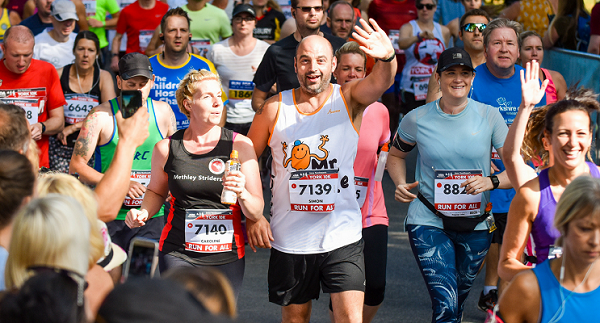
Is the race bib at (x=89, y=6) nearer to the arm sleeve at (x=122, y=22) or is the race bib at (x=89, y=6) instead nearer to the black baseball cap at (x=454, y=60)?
the arm sleeve at (x=122, y=22)

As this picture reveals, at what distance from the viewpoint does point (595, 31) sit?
7.12 metres

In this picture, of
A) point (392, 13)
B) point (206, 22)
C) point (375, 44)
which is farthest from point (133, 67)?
point (392, 13)

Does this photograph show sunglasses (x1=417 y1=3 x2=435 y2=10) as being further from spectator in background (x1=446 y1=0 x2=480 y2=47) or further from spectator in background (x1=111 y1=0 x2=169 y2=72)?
spectator in background (x1=111 y1=0 x2=169 y2=72)

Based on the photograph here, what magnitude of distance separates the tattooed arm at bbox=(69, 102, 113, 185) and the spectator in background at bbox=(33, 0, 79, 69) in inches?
133

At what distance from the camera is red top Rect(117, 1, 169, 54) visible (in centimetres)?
863

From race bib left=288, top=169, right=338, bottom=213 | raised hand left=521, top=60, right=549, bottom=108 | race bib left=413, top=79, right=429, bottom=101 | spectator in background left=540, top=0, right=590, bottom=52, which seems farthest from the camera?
race bib left=413, top=79, right=429, bottom=101

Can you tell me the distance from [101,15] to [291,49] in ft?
15.2

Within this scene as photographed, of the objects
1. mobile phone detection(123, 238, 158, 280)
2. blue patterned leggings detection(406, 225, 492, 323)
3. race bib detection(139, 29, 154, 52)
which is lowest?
blue patterned leggings detection(406, 225, 492, 323)

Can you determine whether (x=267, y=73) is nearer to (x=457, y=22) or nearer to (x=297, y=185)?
(x=297, y=185)

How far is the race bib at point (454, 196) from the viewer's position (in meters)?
4.18

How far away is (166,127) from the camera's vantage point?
15.6ft

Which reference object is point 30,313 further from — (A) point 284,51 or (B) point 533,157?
(A) point 284,51

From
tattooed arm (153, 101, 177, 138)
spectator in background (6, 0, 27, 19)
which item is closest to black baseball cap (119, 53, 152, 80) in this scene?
tattooed arm (153, 101, 177, 138)

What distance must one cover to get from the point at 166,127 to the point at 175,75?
159cm
